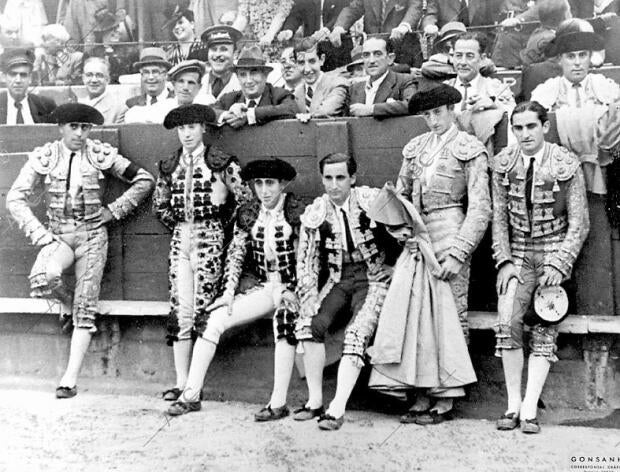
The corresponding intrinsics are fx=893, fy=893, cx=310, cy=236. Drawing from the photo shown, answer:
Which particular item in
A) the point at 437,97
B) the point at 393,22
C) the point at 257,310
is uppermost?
the point at 393,22

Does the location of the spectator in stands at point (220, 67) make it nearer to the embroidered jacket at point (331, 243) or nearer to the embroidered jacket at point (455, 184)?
the embroidered jacket at point (331, 243)

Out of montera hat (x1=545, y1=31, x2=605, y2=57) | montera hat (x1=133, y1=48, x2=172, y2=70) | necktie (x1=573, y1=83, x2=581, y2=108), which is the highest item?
montera hat (x1=133, y1=48, x2=172, y2=70)

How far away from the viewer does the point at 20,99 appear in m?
6.67

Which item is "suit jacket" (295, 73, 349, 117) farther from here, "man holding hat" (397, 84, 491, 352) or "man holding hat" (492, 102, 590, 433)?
"man holding hat" (492, 102, 590, 433)

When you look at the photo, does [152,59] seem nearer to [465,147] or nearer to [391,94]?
[391,94]

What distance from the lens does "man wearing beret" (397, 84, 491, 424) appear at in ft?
16.5

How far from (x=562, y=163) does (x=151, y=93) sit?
326 centimetres

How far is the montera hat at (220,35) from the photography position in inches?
260

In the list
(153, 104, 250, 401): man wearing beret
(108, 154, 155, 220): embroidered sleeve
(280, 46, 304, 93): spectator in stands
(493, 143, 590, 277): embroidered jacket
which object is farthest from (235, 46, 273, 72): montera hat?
(493, 143, 590, 277): embroidered jacket

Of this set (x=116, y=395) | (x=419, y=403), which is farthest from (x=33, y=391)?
(x=419, y=403)

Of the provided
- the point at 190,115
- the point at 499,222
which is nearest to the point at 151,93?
the point at 190,115

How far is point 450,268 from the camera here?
197 inches

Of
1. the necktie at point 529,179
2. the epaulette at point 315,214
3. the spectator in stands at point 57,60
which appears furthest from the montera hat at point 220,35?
the necktie at point 529,179

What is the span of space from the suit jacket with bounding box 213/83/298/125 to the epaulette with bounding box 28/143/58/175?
1.12 m
